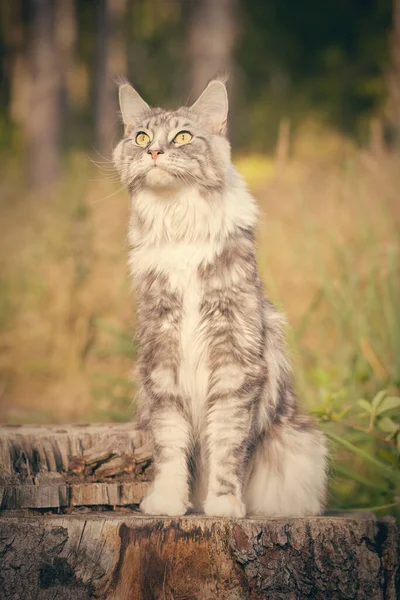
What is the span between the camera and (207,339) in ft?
9.44

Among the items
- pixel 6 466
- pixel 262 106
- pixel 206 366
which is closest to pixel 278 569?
pixel 206 366

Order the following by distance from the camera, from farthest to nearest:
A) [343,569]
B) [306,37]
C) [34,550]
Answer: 1. [306,37]
2. [343,569]
3. [34,550]

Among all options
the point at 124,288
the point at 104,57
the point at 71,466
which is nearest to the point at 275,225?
the point at 124,288

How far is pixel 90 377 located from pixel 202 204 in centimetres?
342

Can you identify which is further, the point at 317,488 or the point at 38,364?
the point at 38,364

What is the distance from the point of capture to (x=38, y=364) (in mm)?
6641

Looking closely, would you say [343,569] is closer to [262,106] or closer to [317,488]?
[317,488]

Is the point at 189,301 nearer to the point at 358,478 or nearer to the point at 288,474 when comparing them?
the point at 288,474

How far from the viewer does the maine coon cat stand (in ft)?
9.45

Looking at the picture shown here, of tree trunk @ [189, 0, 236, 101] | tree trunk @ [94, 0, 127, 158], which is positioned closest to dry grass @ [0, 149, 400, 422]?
tree trunk @ [189, 0, 236, 101]

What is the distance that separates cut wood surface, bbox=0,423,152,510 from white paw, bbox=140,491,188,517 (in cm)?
14

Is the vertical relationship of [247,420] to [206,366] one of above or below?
below

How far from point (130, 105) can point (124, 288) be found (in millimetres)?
2956

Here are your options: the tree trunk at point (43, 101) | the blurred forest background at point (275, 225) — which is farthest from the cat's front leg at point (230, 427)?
the tree trunk at point (43, 101)
